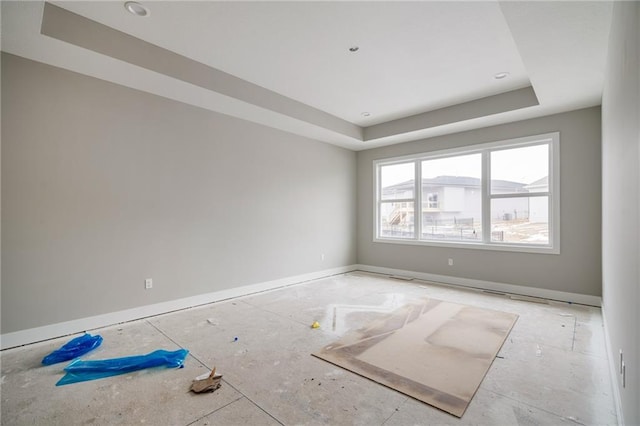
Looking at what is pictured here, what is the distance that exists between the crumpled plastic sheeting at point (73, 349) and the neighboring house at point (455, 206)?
516 cm

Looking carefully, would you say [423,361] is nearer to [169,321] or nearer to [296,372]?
[296,372]

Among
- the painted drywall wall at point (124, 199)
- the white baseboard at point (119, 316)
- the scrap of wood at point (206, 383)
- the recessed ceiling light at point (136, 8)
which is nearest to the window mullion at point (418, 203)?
the painted drywall wall at point (124, 199)

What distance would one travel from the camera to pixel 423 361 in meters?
2.55

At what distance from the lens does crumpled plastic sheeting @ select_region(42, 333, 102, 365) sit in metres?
2.53

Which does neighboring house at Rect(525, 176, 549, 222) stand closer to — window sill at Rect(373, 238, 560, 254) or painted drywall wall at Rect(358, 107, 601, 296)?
painted drywall wall at Rect(358, 107, 601, 296)

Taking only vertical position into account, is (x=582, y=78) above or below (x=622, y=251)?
above

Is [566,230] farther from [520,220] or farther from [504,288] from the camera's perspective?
[504,288]

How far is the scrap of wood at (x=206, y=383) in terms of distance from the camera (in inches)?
83.4

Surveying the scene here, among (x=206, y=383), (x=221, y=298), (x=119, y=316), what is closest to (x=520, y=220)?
(x=221, y=298)

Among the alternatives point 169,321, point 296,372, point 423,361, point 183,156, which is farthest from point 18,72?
point 423,361

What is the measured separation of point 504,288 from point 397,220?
225 centimetres

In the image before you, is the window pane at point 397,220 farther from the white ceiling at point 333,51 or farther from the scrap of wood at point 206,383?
the scrap of wood at point 206,383

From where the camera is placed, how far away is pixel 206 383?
7.14ft

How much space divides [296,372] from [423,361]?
1077 millimetres
